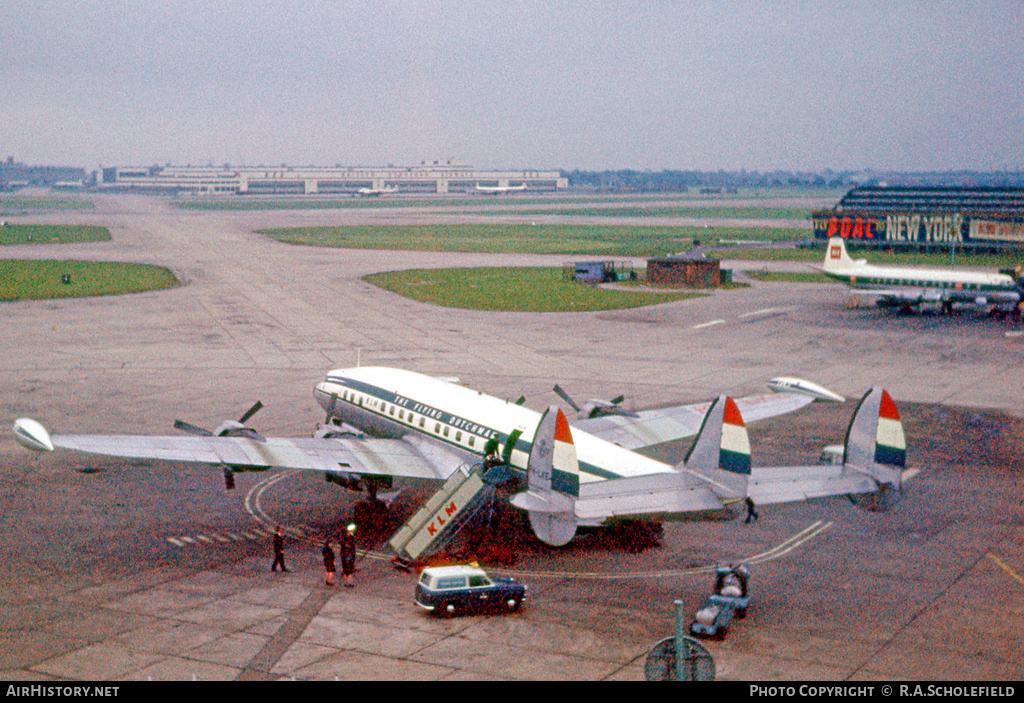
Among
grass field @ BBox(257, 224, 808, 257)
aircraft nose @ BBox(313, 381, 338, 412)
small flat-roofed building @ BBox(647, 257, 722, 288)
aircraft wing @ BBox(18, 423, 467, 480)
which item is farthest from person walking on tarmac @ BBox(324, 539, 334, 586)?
grass field @ BBox(257, 224, 808, 257)

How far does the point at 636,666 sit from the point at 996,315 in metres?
73.5

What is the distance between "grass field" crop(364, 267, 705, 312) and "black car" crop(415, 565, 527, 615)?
58.2 m

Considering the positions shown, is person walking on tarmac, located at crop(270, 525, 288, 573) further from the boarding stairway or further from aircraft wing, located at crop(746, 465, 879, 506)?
aircraft wing, located at crop(746, 465, 879, 506)

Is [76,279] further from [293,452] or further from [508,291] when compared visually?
[293,452]

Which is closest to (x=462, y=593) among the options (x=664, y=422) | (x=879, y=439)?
(x=879, y=439)

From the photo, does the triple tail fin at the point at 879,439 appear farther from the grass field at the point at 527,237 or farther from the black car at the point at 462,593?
the grass field at the point at 527,237

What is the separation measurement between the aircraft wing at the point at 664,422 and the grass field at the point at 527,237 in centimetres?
9685

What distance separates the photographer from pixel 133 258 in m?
124

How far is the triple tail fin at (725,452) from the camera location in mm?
23453

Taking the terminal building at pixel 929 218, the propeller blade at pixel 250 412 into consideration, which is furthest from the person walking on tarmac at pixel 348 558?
the terminal building at pixel 929 218

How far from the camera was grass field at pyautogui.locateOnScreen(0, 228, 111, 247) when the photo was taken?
14750 cm
